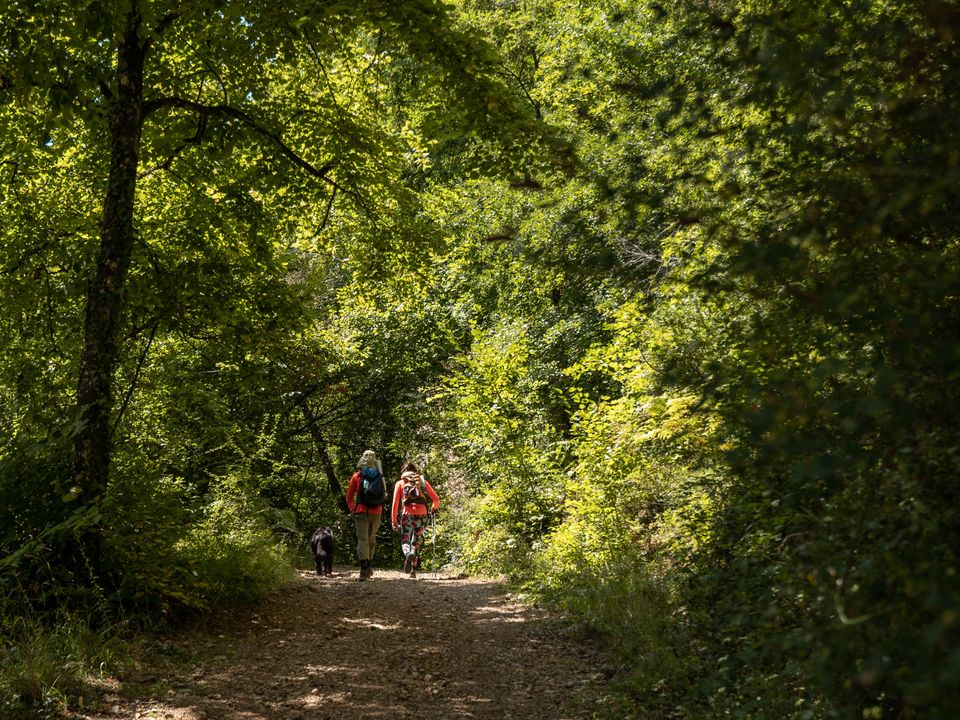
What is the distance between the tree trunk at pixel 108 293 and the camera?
707 cm

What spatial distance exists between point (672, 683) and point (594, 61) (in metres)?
11.5

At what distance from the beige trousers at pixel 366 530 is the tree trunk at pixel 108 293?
5.87 meters

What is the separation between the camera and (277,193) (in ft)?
32.8

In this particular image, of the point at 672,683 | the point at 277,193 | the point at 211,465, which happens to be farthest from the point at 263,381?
the point at 672,683

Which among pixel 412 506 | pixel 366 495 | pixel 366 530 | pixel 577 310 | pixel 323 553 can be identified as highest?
pixel 577 310

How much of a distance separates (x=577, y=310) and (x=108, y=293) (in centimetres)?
1070

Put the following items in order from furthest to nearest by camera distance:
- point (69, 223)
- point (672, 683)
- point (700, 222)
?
point (69, 223) < point (672, 683) < point (700, 222)

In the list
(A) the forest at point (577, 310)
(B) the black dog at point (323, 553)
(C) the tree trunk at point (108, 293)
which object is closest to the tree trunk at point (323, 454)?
(A) the forest at point (577, 310)

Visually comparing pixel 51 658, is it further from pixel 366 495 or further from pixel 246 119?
pixel 366 495

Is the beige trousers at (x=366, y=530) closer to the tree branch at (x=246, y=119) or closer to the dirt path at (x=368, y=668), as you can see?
the dirt path at (x=368, y=668)

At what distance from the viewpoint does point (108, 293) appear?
24.1 ft

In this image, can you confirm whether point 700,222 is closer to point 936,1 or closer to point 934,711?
point 936,1

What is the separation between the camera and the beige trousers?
12.7 m

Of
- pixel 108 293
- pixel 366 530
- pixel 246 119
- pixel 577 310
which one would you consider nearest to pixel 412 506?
pixel 366 530
